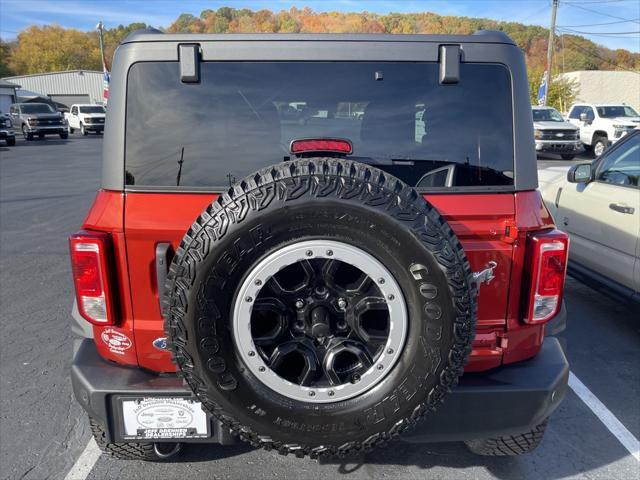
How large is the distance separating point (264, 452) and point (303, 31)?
235 cm

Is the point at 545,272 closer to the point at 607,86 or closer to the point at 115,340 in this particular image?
the point at 115,340

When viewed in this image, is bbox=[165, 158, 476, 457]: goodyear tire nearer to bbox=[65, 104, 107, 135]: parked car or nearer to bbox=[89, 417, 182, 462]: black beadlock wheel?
bbox=[89, 417, 182, 462]: black beadlock wheel

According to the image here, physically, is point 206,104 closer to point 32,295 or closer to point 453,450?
point 453,450

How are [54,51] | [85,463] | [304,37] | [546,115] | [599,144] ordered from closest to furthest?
1. [304,37]
2. [85,463]
3. [599,144]
4. [546,115]
5. [54,51]

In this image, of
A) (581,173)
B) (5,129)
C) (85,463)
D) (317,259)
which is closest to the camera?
(317,259)

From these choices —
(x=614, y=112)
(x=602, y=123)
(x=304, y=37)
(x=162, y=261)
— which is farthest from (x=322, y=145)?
(x=614, y=112)

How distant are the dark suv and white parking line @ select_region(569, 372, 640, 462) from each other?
3.70 ft

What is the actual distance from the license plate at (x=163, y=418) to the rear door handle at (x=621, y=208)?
3641 millimetres

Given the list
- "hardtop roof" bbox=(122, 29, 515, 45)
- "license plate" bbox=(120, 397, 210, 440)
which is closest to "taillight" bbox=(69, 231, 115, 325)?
"license plate" bbox=(120, 397, 210, 440)

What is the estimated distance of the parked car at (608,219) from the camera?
4.08 meters

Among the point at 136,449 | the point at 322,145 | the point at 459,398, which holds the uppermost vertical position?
the point at 322,145

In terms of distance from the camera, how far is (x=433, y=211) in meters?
1.81

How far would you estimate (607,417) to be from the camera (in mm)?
3209

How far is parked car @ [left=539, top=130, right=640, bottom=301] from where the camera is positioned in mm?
4082
